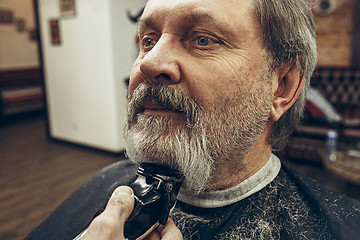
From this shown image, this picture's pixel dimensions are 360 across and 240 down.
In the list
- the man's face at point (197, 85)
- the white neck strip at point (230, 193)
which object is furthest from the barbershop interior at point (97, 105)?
the man's face at point (197, 85)

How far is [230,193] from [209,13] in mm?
564

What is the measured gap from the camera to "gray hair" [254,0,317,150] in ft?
2.93

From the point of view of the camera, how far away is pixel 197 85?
82 cm

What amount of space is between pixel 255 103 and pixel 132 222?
0.52 metres

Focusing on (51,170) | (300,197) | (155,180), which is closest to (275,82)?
(300,197)

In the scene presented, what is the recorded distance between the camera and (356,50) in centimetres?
469

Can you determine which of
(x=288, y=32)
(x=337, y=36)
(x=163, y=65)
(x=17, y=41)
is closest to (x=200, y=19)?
(x=163, y=65)

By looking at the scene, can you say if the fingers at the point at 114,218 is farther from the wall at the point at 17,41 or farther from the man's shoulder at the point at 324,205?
the wall at the point at 17,41

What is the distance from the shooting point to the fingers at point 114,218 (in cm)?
58

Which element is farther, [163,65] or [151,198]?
[163,65]

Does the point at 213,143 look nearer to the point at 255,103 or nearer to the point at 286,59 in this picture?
the point at 255,103

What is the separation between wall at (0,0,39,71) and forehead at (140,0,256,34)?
7.18 metres

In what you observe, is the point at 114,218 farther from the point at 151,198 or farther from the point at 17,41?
the point at 17,41

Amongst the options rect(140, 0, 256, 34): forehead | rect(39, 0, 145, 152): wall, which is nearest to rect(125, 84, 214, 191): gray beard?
rect(140, 0, 256, 34): forehead
